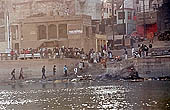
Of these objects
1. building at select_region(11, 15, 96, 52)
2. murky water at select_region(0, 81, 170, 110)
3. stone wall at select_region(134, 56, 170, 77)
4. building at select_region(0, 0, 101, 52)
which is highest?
building at select_region(0, 0, 101, 52)

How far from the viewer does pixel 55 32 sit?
74312 millimetres

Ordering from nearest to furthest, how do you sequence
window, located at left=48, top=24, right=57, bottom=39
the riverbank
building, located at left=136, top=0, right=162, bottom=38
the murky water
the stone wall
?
the murky water
the stone wall
the riverbank
window, located at left=48, top=24, right=57, bottom=39
building, located at left=136, top=0, right=162, bottom=38

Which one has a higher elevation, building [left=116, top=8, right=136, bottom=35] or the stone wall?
building [left=116, top=8, right=136, bottom=35]

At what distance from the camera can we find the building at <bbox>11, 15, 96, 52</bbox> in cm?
7162

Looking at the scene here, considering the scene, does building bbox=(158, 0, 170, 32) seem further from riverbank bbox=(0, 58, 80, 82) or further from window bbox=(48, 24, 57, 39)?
riverbank bbox=(0, 58, 80, 82)

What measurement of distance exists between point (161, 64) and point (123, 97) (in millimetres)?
18564

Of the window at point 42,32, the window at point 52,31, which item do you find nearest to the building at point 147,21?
the window at point 52,31

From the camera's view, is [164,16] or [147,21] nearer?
[164,16]

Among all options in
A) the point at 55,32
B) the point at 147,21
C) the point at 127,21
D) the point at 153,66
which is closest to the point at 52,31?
the point at 55,32

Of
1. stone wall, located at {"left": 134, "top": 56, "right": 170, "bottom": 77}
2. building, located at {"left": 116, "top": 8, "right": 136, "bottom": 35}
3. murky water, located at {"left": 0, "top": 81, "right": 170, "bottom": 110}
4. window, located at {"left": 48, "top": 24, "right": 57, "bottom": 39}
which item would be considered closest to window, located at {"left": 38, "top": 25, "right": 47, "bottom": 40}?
window, located at {"left": 48, "top": 24, "right": 57, "bottom": 39}

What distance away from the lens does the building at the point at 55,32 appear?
235ft

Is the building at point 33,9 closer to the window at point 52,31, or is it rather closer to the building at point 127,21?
the window at point 52,31

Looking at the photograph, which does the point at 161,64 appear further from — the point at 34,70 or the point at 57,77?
the point at 34,70

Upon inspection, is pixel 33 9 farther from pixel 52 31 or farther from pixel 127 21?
pixel 127 21
